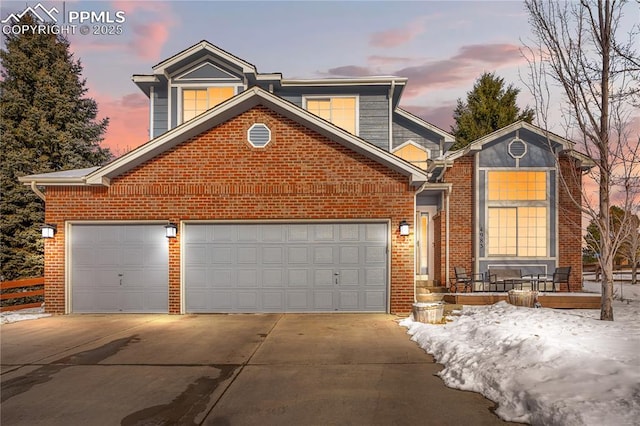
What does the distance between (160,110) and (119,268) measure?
7132mm

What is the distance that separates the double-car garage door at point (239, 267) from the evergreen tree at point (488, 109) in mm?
19803

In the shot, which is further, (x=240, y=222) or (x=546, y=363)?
(x=240, y=222)

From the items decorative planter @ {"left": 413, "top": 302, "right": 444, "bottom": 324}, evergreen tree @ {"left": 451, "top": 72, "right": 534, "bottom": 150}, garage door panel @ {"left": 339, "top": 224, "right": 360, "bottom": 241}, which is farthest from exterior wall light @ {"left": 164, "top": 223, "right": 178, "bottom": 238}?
evergreen tree @ {"left": 451, "top": 72, "right": 534, "bottom": 150}

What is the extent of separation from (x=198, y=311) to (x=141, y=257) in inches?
87.8

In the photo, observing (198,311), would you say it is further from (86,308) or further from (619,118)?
(619,118)

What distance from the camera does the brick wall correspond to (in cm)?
1097

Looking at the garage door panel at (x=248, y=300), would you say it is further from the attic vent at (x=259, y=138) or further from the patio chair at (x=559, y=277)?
the patio chair at (x=559, y=277)

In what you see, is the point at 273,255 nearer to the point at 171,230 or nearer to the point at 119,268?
the point at 171,230

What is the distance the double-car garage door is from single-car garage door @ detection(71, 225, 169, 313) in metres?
0.03

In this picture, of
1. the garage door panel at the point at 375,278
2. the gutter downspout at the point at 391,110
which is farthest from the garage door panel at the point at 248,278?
the gutter downspout at the point at 391,110

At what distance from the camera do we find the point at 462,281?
14016 millimetres

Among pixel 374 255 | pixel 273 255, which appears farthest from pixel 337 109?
pixel 273 255

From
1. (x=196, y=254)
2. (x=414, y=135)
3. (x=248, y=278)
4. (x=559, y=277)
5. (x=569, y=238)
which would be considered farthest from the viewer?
(x=414, y=135)

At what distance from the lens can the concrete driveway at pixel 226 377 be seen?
15.6ft
